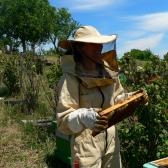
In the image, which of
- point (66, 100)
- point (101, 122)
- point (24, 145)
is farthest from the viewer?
point (24, 145)

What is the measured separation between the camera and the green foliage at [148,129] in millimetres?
4848

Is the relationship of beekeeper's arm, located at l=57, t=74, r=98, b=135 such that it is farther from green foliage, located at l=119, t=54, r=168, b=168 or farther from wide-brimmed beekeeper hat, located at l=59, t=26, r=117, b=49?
green foliage, located at l=119, t=54, r=168, b=168

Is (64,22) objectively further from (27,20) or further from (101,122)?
(101,122)

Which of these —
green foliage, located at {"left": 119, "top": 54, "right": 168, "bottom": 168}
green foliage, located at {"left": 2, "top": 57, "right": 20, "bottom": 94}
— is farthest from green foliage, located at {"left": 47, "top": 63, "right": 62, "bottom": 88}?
green foliage, located at {"left": 119, "top": 54, "right": 168, "bottom": 168}

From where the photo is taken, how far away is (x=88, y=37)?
3375 millimetres

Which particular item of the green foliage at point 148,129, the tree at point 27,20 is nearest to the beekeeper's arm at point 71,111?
the green foliage at point 148,129

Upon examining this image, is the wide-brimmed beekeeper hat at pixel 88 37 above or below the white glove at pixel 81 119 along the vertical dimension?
above

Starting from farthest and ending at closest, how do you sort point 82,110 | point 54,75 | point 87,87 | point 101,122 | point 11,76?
point 11,76, point 54,75, point 87,87, point 82,110, point 101,122

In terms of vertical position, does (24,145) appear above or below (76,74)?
below

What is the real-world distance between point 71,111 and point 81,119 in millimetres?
147

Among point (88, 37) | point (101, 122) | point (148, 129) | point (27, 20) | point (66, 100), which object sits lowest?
point (148, 129)

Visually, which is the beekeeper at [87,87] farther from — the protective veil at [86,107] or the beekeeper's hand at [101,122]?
the beekeeper's hand at [101,122]

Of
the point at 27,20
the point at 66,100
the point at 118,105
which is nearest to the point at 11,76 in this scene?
the point at 66,100

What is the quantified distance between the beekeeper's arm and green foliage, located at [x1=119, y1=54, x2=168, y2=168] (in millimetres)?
1662
